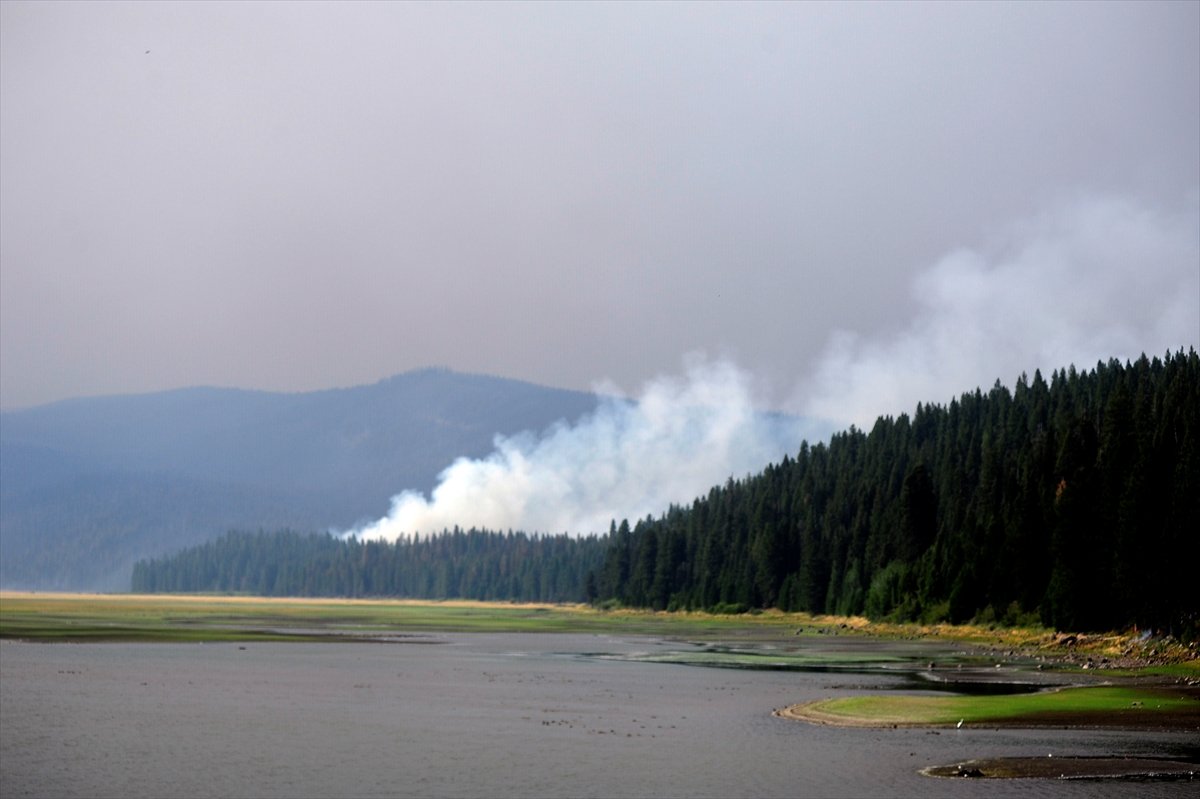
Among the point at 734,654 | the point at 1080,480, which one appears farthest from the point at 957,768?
the point at 1080,480

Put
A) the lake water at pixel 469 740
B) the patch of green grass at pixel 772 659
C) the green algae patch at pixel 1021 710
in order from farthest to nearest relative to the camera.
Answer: the patch of green grass at pixel 772 659 → the green algae patch at pixel 1021 710 → the lake water at pixel 469 740

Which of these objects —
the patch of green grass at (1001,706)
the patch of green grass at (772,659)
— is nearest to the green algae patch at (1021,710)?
the patch of green grass at (1001,706)

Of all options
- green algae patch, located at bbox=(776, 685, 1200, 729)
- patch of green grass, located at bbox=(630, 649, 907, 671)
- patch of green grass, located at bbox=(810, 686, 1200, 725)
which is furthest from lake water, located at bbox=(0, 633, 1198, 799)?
patch of green grass, located at bbox=(630, 649, 907, 671)

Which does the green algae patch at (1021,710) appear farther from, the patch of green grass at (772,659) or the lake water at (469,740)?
the patch of green grass at (772,659)

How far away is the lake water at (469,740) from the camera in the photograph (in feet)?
135

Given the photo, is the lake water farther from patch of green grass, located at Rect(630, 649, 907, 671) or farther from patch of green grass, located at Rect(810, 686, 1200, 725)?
patch of green grass, located at Rect(630, 649, 907, 671)

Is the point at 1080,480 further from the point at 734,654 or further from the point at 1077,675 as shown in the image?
the point at 1077,675

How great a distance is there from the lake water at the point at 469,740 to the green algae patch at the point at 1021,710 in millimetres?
2424

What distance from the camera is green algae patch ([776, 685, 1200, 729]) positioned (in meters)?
55.9

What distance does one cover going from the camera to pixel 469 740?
51750mm

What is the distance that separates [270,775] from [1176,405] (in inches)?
4247

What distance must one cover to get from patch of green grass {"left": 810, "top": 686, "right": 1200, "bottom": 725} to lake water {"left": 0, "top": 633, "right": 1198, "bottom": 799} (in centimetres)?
322

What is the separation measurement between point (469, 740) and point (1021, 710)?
24.5 meters

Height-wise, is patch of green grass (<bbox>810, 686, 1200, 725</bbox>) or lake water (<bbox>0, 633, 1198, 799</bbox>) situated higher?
patch of green grass (<bbox>810, 686, 1200, 725</bbox>)
